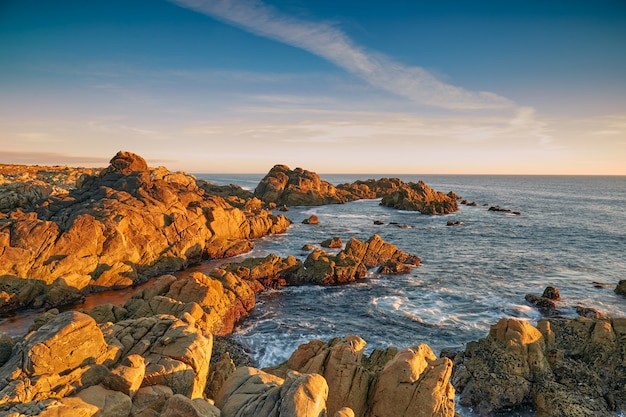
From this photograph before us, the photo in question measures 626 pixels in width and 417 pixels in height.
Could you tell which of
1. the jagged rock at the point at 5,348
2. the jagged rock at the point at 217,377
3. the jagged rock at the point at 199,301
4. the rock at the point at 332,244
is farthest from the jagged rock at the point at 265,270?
the jagged rock at the point at 5,348

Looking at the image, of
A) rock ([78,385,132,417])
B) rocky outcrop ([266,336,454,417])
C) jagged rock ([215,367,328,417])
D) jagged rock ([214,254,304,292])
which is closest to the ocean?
jagged rock ([214,254,304,292])

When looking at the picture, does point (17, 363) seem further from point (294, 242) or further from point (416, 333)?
point (294, 242)

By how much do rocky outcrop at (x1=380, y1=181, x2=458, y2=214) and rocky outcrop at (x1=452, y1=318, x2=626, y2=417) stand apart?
83.9m

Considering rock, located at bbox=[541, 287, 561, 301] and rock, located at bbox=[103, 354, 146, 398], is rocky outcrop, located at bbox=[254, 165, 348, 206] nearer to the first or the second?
rock, located at bbox=[541, 287, 561, 301]

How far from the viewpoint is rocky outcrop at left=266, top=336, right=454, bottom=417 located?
1236cm

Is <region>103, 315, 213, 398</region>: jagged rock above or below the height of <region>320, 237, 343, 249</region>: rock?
above

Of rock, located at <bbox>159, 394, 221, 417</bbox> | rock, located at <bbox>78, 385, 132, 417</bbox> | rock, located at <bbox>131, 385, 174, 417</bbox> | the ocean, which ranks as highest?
rock, located at <bbox>159, 394, 221, 417</bbox>

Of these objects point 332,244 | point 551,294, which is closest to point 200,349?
point 551,294

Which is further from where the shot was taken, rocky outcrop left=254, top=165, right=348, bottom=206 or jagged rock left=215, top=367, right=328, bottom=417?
rocky outcrop left=254, top=165, right=348, bottom=206

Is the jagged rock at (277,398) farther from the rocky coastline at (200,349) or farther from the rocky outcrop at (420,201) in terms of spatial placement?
the rocky outcrop at (420,201)

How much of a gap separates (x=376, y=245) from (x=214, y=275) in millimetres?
22596

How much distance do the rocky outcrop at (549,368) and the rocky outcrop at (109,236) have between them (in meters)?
34.1

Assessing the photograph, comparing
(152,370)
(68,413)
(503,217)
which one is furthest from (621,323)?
(503,217)

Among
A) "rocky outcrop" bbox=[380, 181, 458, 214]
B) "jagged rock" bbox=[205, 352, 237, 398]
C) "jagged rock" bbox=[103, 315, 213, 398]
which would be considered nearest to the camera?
"jagged rock" bbox=[103, 315, 213, 398]
